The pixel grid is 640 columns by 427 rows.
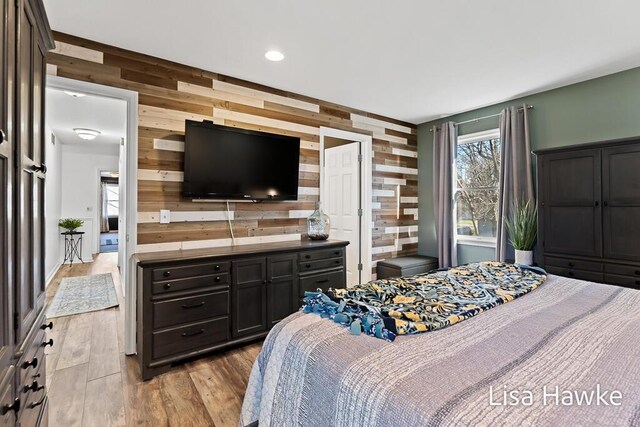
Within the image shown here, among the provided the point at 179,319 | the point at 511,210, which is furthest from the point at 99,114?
the point at 511,210

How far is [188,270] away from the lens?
8.09 ft

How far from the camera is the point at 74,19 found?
7.28 ft

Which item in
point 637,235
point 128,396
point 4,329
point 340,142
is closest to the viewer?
point 4,329

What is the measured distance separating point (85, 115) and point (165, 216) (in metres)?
3.08

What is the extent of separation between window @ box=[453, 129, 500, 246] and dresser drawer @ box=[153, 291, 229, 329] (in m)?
3.26

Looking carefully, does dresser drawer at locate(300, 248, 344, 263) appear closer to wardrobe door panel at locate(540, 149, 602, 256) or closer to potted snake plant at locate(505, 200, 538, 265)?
potted snake plant at locate(505, 200, 538, 265)

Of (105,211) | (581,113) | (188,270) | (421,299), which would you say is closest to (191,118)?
(188,270)

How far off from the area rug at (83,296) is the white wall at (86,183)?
7.62 feet

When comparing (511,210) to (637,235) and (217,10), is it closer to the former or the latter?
(637,235)

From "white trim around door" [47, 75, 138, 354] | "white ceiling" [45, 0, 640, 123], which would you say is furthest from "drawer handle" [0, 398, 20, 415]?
"white ceiling" [45, 0, 640, 123]

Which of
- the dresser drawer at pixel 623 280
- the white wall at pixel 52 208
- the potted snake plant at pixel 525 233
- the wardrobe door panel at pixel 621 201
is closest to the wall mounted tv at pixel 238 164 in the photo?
the potted snake plant at pixel 525 233

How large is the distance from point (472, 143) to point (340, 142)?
74.8 inches

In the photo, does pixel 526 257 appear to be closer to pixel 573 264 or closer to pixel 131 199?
pixel 573 264

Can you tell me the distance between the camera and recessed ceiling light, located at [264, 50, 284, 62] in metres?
2.67
